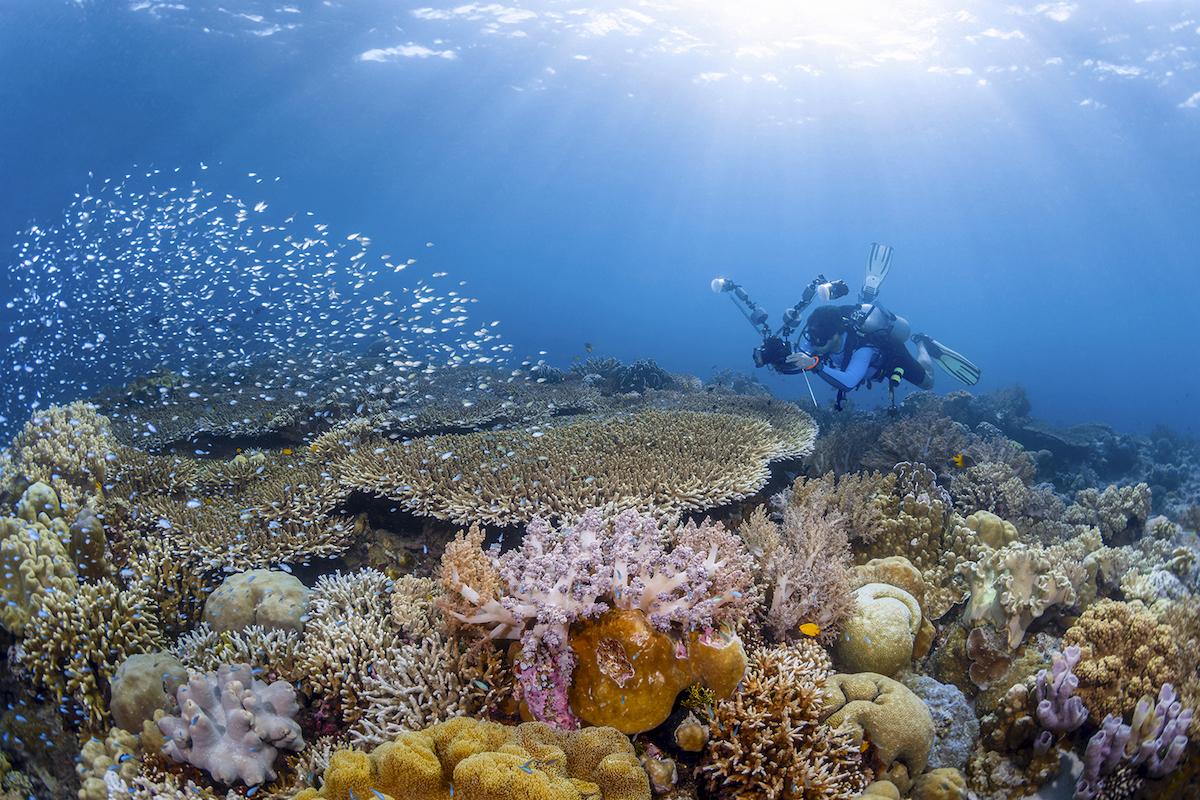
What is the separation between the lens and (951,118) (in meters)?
42.8

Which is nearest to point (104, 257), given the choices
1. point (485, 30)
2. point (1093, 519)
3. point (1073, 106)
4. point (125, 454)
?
point (125, 454)

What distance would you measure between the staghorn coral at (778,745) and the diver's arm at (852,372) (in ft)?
24.6

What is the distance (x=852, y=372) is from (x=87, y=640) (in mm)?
11368

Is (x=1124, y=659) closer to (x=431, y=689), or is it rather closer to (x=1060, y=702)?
(x=1060, y=702)

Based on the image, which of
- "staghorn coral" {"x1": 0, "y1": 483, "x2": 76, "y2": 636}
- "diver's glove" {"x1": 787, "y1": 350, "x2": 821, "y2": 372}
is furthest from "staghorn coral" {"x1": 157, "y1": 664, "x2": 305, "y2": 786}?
"diver's glove" {"x1": 787, "y1": 350, "x2": 821, "y2": 372}

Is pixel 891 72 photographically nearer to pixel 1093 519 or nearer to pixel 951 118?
pixel 951 118

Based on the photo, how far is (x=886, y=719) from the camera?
3871 mm

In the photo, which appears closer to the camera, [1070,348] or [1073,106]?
[1073,106]

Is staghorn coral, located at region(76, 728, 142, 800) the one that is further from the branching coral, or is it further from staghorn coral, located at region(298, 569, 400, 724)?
the branching coral

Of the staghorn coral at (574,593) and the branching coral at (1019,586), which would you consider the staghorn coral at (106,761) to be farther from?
the branching coral at (1019,586)

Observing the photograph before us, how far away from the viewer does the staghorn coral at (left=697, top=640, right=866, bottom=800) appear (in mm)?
3504

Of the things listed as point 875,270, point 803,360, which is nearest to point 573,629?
point 803,360

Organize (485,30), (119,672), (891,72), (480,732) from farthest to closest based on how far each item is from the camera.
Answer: (891,72) < (485,30) < (119,672) < (480,732)

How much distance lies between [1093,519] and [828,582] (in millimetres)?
7497
